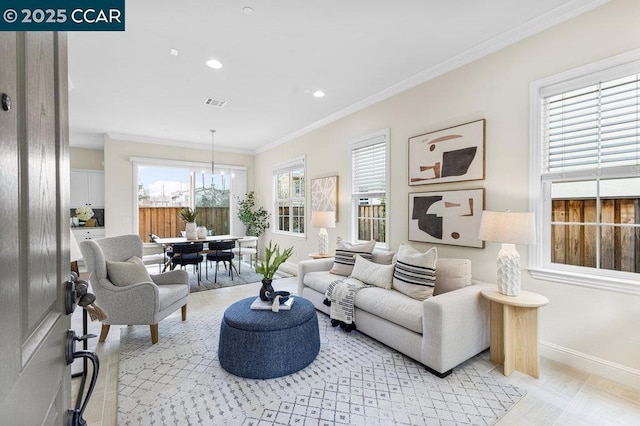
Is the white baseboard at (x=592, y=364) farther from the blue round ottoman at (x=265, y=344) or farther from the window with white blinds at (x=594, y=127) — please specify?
the blue round ottoman at (x=265, y=344)

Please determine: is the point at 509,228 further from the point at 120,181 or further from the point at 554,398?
the point at 120,181

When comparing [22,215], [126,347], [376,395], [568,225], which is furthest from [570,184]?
[126,347]

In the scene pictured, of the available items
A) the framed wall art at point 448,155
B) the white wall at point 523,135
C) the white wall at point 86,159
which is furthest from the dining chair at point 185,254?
the white wall at point 86,159

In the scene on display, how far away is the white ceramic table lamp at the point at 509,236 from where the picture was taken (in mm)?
2262

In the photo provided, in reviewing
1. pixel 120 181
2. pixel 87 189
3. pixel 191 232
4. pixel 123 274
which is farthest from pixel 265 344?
pixel 87 189

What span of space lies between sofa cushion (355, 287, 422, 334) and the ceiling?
97.1 inches

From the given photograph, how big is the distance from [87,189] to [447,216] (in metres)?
7.79

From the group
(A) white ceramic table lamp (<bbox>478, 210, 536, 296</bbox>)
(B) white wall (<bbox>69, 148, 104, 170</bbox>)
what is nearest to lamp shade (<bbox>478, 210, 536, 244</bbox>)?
(A) white ceramic table lamp (<bbox>478, 210, 536, 296</bbox>)

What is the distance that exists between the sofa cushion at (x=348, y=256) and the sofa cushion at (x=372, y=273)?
175 mm

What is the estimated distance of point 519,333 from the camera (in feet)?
7.75

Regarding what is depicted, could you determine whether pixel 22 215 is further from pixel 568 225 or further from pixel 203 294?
pixel 203 294

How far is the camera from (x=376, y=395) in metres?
2.07

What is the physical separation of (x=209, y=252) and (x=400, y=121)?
12.9 ft

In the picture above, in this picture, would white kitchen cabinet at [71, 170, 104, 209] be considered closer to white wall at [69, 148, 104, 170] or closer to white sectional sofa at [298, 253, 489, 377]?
white wall at [69, 148, 104, 170]
